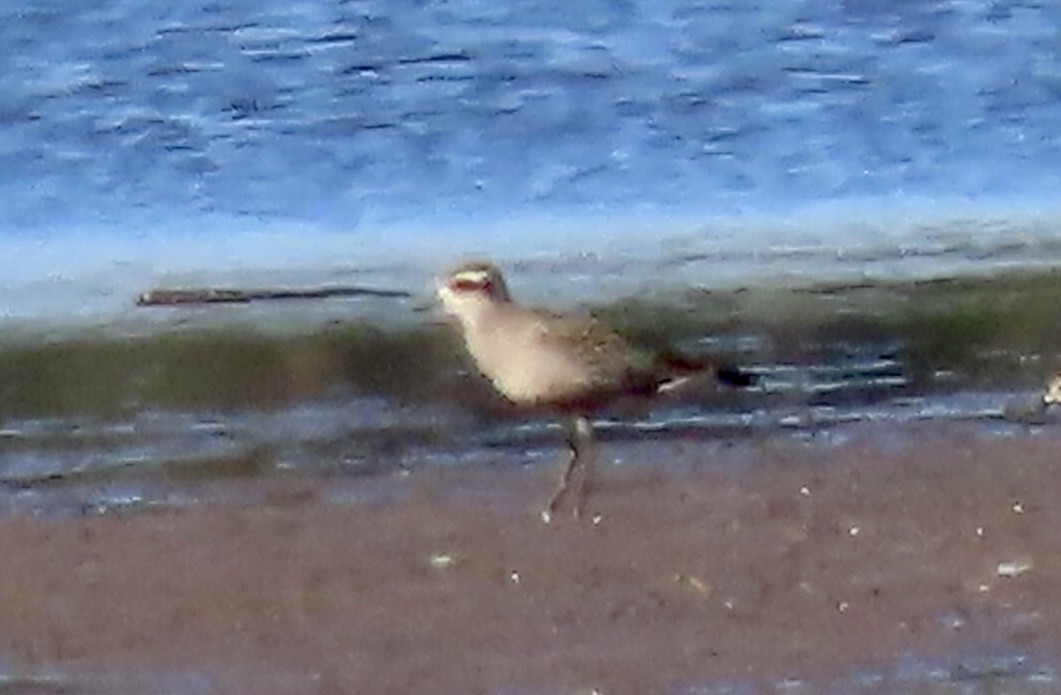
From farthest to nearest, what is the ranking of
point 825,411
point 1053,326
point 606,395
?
point 1053,326 < point 825,411 < point 606,395

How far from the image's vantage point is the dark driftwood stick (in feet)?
34.2

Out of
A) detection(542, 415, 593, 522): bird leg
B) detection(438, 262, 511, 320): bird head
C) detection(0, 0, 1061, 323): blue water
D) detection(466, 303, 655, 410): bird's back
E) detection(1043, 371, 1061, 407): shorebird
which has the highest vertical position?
detection(0, 0, 1061, 323): blue water

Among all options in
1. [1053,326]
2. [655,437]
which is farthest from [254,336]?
[1053,326]

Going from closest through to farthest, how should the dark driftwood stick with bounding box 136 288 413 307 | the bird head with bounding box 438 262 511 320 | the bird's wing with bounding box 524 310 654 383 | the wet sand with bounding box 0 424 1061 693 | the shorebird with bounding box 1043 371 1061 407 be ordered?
the wet sand with bounding box 0 424 1061 693, the bird's wing with bounding box 524 310 654 383, the bird head with bounding box 438 262 511 320, the shorebird with bounding box 1043 371 1061 407, the dark driftwood stick with bounding box 136 288 413 307

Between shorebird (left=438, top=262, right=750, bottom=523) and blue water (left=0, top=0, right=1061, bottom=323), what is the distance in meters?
2.08

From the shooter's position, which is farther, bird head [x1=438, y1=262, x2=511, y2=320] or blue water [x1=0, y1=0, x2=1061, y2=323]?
blue water [x1=0, y1=0, x2=1061, y2=323]

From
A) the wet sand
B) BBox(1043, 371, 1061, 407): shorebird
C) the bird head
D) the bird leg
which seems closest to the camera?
the wet sand

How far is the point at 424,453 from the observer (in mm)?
8906

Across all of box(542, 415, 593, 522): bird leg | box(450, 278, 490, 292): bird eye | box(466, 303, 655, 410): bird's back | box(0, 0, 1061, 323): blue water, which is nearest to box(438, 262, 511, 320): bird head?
box(450, 278, 490, 292): bird eye

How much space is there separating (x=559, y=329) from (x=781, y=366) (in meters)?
1.34

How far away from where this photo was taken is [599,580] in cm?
780

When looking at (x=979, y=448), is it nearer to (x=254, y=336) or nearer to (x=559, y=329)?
(x=559, y=329)

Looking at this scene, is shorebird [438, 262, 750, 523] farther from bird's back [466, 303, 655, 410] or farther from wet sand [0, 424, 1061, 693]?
wet sand [0, 424, 1061, 693]

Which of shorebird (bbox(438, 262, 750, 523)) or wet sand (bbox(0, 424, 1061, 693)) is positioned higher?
shorebird (bbox(438, 262, 750, 523))
